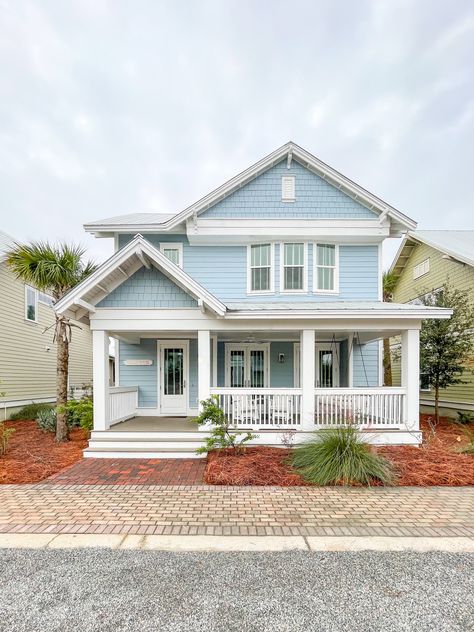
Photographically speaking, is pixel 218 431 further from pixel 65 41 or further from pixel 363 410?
pixel 65 41

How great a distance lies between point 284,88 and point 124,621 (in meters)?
21.3

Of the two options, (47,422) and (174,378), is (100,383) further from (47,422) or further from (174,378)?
(47,422)

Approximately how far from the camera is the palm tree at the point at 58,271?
8.80 metres

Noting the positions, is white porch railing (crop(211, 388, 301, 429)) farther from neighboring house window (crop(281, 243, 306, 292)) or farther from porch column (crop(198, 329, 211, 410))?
neighboring house window (crop(281, 243, 306, 292))

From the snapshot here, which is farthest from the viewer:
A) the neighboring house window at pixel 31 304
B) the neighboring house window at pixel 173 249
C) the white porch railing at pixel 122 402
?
the neighboring house window at pixel 31 304

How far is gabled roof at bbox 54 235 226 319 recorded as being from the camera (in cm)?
766

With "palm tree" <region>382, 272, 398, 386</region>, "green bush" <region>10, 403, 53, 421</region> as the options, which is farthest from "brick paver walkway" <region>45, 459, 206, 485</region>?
"palm tree" <region>382, 272, 398, 386</region>

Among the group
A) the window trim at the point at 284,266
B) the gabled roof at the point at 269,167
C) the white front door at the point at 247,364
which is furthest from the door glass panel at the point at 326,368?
the gabled roof at the point at 269,167

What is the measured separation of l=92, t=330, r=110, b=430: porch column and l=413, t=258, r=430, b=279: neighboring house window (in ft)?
50.7

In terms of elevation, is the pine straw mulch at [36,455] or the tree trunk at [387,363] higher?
the tree trunk at [387,363]

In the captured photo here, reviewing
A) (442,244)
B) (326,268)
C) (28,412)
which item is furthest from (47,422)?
(442,244)

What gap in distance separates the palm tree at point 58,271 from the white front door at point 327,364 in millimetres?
8046

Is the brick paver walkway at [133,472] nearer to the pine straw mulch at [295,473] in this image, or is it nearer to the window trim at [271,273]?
the pine straw mulch at [295,473]

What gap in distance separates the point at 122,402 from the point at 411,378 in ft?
26.3
